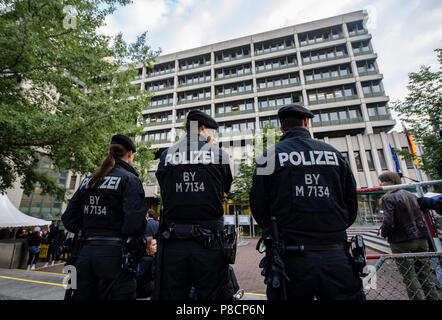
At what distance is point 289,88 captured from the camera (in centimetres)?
2834

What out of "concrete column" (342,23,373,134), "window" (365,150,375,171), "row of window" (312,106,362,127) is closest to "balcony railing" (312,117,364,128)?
"row of window" (312,106,362,127)

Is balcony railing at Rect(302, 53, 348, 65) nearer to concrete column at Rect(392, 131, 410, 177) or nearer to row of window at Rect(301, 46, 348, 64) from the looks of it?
row of window at Rect(301, 46, 348, 64)

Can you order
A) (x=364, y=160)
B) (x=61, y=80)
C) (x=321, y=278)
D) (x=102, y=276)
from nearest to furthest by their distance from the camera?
(x=321, y=278) → (x=102, y=276) → (x=61, y=80) → (x=364, y=160)

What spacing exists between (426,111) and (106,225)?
14.7 meters

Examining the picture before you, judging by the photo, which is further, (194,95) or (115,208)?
(194,95)

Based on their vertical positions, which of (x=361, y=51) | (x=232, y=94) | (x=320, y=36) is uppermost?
(x=320, y=36)

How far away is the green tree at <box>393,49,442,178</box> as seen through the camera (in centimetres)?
986

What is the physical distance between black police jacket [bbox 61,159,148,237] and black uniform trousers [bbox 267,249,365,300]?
1.53 metres

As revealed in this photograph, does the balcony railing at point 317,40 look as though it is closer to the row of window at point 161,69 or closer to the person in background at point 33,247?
the row of window at point 161,69

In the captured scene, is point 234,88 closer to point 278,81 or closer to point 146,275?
point 278,81

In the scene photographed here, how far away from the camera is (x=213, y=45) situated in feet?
111

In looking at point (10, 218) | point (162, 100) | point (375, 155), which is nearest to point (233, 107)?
point (162, 100)

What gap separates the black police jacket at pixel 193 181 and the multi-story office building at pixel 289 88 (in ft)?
65.3
